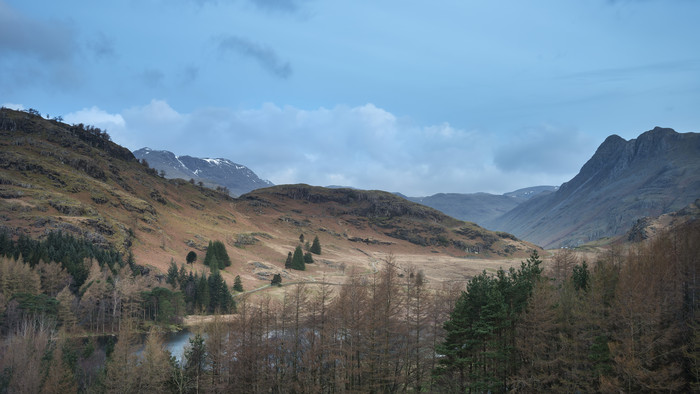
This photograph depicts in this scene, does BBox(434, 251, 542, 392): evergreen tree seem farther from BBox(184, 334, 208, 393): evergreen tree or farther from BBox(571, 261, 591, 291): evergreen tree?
BBox(184, 334, 208, 393): evergreen tree

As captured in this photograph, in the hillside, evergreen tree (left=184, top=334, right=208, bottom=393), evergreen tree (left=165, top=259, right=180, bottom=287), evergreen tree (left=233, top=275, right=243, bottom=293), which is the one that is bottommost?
evergreen tree (left=184, top=334, right=208, bottom=393)

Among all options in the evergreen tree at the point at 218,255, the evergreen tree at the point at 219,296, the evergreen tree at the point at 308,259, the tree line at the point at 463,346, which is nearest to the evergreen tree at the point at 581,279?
the tree line at the point at 463,346

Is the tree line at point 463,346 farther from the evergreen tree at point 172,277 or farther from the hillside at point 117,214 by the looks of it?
the hillside at point 117,214

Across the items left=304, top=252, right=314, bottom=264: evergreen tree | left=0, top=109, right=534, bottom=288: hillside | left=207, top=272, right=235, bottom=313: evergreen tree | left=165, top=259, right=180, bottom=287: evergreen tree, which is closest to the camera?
left=207, top=272, right=235, bottom=313: evergreen tree

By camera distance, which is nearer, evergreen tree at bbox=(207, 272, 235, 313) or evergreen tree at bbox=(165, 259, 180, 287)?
evergreen tree at bbox=(207, 272, 235, 313)

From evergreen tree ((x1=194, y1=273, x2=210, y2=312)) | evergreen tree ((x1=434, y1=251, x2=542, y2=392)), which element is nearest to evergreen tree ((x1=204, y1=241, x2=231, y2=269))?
evergreen tree ((x1=194, y1=273, x2=210, y2=312))

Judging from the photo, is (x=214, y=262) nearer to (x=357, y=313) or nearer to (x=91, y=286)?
(x=91, y=286)

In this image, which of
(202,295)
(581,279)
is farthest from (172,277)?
(581,279)

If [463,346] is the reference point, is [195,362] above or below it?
below

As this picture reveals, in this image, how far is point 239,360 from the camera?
139ft

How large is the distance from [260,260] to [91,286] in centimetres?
6323

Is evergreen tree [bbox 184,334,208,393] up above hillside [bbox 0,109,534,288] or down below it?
below

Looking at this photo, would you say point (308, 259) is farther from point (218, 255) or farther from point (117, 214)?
point (117, 214)

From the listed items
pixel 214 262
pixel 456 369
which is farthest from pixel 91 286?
pixel 456 369
